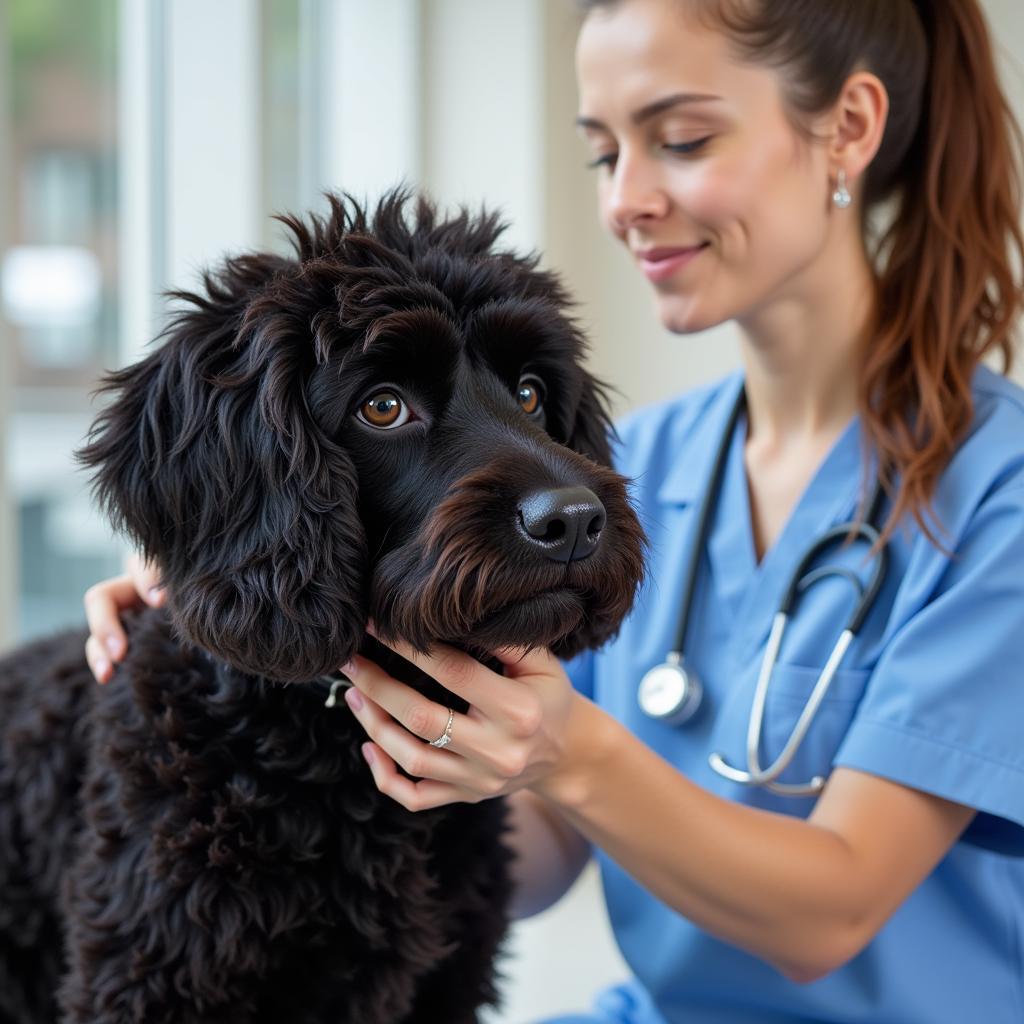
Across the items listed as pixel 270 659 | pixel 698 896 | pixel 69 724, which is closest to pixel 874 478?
pixel 698 896

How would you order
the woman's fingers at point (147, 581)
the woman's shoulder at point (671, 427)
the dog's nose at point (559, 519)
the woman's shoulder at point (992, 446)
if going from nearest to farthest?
the dog's nose at point (559, 519), the woman's fingers at point (147, 581), the woman's shoulder at point (992, 446), the woman's shoulder at point (671, 427)

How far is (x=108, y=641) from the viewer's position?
1.25 metres

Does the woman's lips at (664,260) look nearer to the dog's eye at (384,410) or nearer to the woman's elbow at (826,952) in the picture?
the dog's eye at (384,410)

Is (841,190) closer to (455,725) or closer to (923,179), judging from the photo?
(923,179)

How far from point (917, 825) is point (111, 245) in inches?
67.8

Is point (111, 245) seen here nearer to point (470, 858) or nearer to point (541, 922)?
point (470, 858)

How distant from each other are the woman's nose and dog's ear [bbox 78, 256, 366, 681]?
0.55 metres

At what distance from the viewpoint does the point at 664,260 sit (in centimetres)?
157

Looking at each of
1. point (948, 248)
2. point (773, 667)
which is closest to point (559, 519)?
point (773, 667)

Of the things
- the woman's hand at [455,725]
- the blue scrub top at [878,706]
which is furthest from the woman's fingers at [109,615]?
the blue scrub top at [878,706]

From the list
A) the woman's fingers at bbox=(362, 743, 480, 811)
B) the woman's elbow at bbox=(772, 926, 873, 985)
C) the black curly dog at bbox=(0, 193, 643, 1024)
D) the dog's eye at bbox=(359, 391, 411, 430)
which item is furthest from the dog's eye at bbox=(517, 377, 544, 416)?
the woman's elbow at bbox=(772, 926, 873, 985)

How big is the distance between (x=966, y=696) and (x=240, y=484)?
817mm

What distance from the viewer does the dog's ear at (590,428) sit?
1.29 m

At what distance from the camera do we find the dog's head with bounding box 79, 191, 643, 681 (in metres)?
0.99
